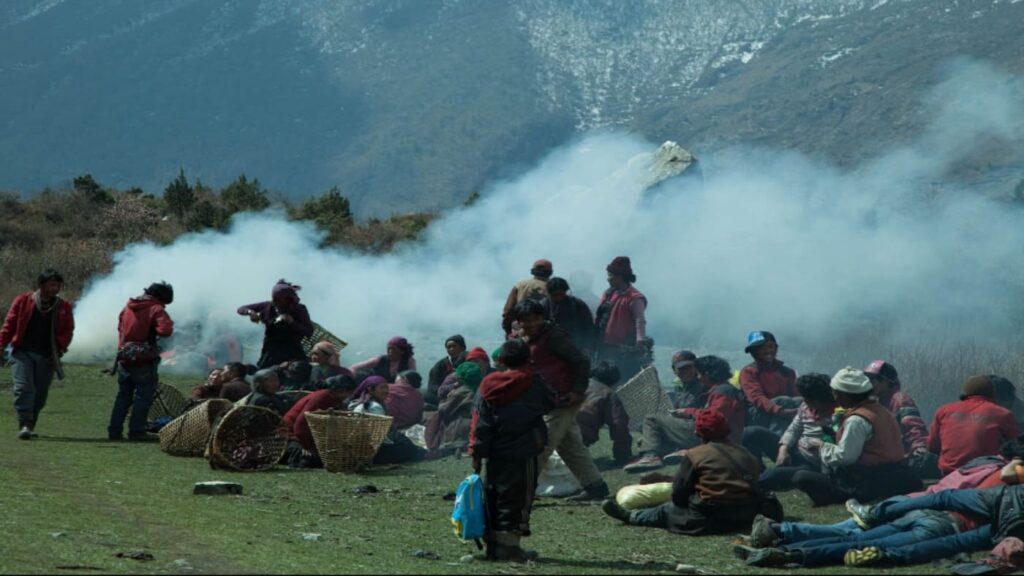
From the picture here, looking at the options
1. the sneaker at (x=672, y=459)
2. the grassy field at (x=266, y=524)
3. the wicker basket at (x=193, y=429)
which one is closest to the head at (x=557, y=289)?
the grassy field at (x=266, y=524)

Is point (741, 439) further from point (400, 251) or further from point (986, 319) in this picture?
point (400, 251)

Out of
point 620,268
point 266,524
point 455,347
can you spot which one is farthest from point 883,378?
point 266,524

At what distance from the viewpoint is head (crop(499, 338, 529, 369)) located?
27.6ft

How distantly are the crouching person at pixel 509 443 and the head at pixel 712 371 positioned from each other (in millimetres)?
5277

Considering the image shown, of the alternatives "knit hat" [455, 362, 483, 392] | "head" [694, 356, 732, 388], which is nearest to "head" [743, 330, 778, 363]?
"head" [694, 356, 732, 388]

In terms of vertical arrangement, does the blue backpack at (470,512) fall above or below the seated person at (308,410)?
below

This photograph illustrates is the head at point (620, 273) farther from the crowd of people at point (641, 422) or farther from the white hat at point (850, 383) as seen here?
the white hat at point (850, 383)

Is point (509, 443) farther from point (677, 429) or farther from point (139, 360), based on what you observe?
point (139, 360)

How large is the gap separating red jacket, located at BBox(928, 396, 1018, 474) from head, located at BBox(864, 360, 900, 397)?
1.69 metres

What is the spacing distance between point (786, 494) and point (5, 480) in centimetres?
599

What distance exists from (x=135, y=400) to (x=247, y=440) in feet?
8.29

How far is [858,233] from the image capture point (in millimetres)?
25094

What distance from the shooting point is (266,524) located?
→ 895 cm

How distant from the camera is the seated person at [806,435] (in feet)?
35.2
